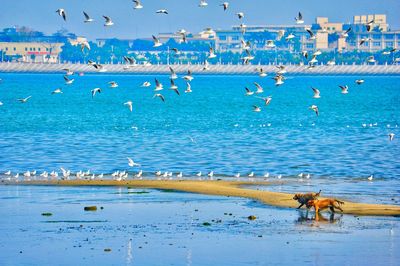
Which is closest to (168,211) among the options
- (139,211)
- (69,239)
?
(139,211)

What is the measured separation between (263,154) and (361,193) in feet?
67.3

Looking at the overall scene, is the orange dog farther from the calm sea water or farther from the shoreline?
the calm sea water

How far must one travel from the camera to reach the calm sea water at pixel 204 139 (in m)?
59.3

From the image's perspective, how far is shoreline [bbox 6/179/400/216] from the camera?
3962 centimetres

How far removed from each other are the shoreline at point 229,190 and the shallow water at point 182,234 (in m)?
0.91

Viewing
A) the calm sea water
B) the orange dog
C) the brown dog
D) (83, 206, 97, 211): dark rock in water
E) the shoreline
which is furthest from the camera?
the calm sea water

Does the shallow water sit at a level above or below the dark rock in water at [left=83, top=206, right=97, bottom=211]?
below

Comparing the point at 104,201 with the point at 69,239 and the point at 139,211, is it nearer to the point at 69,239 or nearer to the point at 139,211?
the point at 139,211

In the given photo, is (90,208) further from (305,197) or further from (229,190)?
(229,190)

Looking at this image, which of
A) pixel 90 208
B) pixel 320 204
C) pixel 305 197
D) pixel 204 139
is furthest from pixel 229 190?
pixel 204 139

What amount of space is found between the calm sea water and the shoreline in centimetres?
654

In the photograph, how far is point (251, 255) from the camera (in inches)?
1261

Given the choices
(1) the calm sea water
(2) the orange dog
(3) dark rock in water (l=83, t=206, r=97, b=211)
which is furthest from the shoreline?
(1) the calm sea water

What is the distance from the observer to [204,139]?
80.6m
